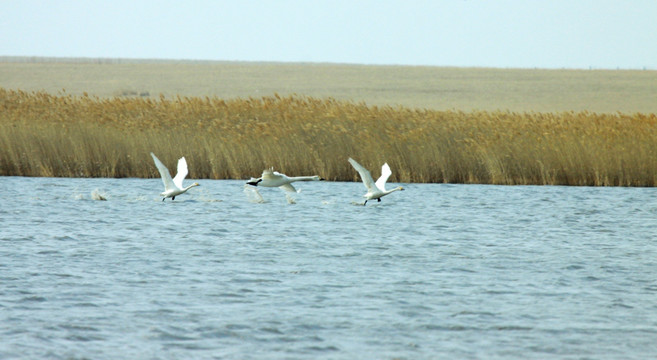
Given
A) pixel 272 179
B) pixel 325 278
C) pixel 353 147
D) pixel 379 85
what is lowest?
pixel 325 278

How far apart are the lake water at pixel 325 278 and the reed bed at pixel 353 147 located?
195 centimetres

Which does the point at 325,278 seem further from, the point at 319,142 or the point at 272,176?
the point at 319,142

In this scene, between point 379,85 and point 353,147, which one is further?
point 379,85

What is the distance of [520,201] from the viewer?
18.9 metres

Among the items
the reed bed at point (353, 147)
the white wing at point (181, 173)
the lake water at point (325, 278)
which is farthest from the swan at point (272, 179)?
the reed bed at point (353, 147)

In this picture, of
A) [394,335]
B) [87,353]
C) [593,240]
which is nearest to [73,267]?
[87,353]

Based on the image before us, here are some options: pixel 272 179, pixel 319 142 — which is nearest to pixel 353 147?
pixel 319 142

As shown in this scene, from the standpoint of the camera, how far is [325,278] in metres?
10.4

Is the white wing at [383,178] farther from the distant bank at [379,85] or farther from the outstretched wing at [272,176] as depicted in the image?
the distant bank at [379,85]

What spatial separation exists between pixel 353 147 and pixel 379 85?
53.7 meters

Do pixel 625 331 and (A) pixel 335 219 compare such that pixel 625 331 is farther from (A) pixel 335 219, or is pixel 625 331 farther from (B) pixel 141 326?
(A) pixel 335 219

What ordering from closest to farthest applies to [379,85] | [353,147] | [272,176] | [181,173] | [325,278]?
[325,278] < [272,176] < [181,173] < [353,147] < [379,85]

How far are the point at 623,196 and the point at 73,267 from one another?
12.3 metres

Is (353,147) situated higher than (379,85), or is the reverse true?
(379,85)
